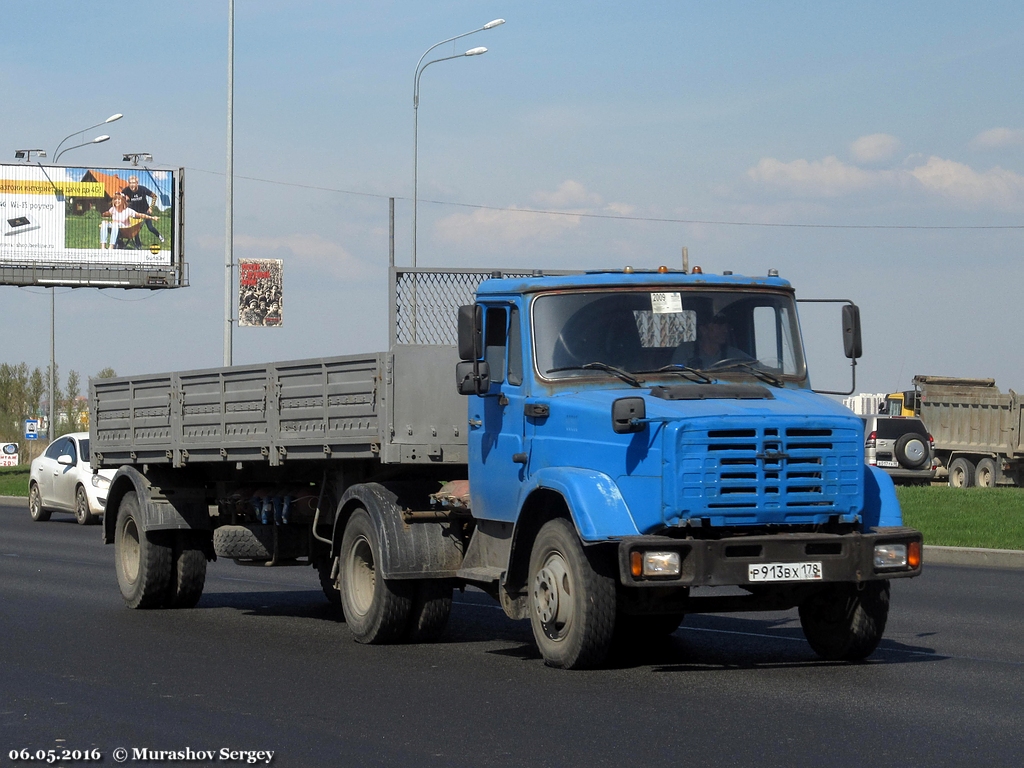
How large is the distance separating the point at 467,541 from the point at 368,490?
0.84 meters

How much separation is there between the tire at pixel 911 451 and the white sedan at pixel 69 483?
1754cm

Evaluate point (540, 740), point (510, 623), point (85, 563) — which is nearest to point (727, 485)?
point (540, 740)

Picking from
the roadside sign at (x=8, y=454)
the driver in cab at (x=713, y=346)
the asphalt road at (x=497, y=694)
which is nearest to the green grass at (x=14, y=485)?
the roadside sign at (x=8, y=454)

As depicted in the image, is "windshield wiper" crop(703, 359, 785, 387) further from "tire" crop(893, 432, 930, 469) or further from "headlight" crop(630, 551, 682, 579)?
"tire" crop(893, 432, 930, 469)

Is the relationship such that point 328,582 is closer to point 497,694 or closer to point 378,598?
point 378,598

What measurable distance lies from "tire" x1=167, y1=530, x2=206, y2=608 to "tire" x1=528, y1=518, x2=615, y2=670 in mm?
5584

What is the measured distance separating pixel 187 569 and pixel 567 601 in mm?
6100

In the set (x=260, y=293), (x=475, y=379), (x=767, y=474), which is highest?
(x=260, y=293)

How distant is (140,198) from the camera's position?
57500 mm

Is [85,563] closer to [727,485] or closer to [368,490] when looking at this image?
[368,490]

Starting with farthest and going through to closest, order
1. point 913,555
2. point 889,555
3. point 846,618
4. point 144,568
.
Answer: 1. point 144,568
2. point 846,618
3. point 913,555
4. point 889,555

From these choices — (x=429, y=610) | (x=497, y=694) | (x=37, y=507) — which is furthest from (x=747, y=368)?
(x=37, y=507)

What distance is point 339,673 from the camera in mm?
9773

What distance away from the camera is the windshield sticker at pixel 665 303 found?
10.1 m
